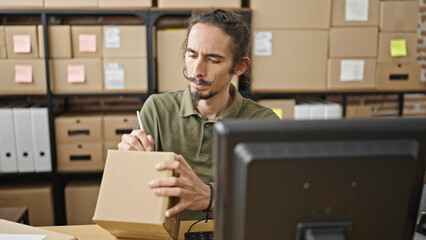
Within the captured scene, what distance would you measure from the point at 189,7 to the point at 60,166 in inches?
52.4

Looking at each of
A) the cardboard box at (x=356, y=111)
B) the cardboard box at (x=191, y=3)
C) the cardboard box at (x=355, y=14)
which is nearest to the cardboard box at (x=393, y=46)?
the cardboard box at (x=355, y=14)

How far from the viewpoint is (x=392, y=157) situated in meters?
0.61

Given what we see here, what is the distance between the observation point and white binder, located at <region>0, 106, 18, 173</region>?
2271 millimetres

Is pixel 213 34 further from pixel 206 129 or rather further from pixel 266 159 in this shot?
pixel 266 159

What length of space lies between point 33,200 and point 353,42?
7.65 feet

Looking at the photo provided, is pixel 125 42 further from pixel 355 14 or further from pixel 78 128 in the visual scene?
pixel 355 14

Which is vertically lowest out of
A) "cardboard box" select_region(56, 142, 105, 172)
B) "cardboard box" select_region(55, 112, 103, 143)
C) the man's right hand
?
"cardboard box" select_region(56, 142, 105, 172)

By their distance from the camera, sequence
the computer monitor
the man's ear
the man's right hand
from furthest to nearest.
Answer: the man's ear → the man's right hand → the computer monitor

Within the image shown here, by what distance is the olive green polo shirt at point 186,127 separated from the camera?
1.43 meters

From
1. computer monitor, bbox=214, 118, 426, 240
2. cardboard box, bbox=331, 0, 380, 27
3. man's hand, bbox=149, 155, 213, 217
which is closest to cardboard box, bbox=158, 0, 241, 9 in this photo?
cardboard box, bbox=331, 0, 380, 27

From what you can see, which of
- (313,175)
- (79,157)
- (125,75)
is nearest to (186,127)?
(313,175)

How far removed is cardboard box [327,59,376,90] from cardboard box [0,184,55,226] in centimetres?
200

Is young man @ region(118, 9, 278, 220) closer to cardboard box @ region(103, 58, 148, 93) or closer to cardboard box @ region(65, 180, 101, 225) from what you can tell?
cardboard box @ region(103, 58, 148, 93)

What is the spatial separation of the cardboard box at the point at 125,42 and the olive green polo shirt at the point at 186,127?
87 centimetres
